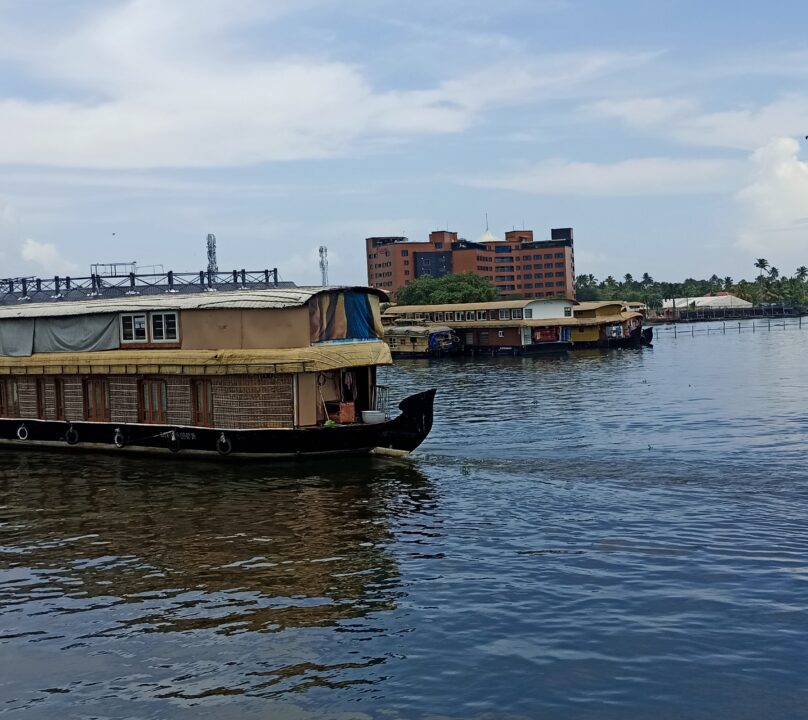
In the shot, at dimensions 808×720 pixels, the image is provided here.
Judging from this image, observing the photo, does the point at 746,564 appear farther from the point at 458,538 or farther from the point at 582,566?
the point at 458,538

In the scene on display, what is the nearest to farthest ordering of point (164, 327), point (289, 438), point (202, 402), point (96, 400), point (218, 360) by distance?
point (289, 438) < point (218, 360) < point (202, 402) < point (164, 327) < point (96, 400)

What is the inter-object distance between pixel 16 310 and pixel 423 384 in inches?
1072

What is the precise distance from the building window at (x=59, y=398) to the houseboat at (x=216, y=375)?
1.6 inches

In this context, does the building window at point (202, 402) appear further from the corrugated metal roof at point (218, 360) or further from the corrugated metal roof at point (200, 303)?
the corrugated metal roof at point (200, 303)

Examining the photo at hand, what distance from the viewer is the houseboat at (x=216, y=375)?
25141 mm

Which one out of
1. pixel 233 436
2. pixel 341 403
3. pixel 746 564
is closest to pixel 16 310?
pixel 233 436

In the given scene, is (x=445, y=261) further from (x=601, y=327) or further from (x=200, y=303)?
(x=200, y=303)

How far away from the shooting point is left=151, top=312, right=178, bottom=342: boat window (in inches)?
1073

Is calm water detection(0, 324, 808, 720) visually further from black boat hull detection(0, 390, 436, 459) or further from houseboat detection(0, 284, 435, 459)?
houseboat detection(0, 284, 435, 459)

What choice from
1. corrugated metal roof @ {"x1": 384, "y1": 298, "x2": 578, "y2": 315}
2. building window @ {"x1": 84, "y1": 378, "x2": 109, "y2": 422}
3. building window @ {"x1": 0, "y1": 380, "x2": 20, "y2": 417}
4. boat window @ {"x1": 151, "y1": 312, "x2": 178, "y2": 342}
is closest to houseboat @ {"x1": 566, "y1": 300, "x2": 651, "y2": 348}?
corrugated metal roof @ {"x1": 384, "y1": 298, "x2": 578, "y2": 315}

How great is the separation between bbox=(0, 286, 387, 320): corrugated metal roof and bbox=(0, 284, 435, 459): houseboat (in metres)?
0.06

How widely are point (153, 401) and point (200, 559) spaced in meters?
12.1

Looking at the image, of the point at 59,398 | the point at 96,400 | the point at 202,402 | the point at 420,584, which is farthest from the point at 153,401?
the point at 420,584

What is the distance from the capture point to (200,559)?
16.8m
